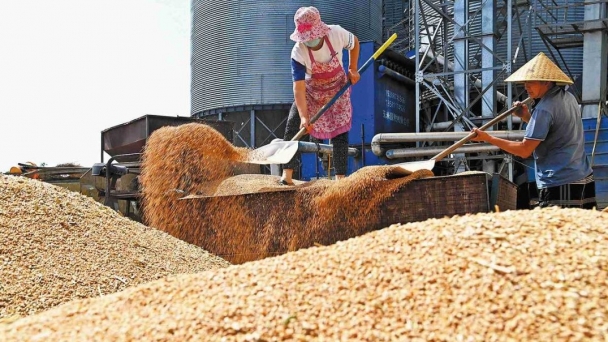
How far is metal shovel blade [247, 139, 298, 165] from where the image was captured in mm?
4844

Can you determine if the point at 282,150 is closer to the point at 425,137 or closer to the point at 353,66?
the point at 353,66

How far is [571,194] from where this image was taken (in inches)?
159

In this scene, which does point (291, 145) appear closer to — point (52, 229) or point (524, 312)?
point (52, 229)

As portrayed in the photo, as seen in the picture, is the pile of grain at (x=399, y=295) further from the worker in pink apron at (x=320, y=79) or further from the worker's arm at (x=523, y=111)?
the worker in pink apron at (x=320, y=79)

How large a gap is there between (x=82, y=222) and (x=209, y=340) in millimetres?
2643

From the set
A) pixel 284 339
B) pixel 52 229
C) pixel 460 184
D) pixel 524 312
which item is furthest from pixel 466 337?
pixel 52 229

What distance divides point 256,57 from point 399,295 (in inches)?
605

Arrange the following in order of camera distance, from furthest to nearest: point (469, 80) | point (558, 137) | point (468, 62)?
point (469, 80), point (468, 62), point (558, 137)

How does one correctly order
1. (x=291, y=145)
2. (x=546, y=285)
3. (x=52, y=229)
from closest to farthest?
(x=546, y=285) → (x=52, y=229) → (x=291, y=145)

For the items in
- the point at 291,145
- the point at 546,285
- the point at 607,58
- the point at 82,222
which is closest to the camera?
the point at 546,285

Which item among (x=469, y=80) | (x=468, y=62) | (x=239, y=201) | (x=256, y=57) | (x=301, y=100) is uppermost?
(x=256, y=57)

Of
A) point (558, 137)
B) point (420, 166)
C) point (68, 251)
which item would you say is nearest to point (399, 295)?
point (558, 137)

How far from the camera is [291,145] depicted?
489 centimetres

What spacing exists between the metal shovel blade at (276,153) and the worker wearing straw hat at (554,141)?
147 centimetres
